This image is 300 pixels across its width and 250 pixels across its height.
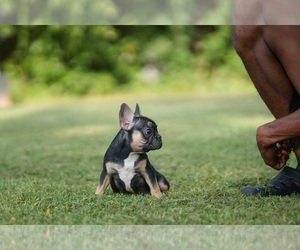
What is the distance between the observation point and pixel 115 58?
14.4 meters

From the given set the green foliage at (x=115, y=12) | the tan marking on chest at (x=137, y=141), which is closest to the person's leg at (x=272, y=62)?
the tan marking on chest at (x=137, y=141)

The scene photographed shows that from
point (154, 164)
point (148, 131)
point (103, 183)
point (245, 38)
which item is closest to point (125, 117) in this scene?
point (148, 131)

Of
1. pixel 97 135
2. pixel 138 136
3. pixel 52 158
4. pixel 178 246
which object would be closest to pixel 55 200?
pixel 138 136

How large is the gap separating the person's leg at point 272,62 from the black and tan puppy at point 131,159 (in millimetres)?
396

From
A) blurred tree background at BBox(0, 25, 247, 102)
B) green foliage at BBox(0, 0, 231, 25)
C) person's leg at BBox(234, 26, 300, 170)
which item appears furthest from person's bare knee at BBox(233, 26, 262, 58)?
blurred tree background at BBox(0, 25, 247, 102)

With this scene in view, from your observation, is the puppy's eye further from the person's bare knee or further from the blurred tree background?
the blurred tree background

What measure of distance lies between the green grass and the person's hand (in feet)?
0.36

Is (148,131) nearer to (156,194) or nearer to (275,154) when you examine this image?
(156,194)

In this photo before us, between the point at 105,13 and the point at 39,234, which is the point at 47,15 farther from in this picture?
the point at 39,234

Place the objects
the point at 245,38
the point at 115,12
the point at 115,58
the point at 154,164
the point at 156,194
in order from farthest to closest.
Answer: the point at 115,58 < the point at 115,12 < the point at 154,164 < the point at 156,194 < the point at 245,38

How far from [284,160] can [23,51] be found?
1173cm

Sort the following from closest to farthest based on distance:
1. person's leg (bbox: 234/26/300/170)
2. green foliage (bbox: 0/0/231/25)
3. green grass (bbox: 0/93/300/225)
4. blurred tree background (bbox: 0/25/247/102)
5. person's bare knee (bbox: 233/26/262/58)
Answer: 1. green grass (bbox: 0/93/300/225)
2. person's leg (bbox: 234/26/300/170)
3. person's bare knee (bbox: 233/26/262/58)
4. green foliage (bbox: 0/0/231/25)
5. blurred tree background (bbox: 0/25/247/102)

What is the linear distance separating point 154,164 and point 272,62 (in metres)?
1.60

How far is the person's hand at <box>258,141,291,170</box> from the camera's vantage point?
104 inches
